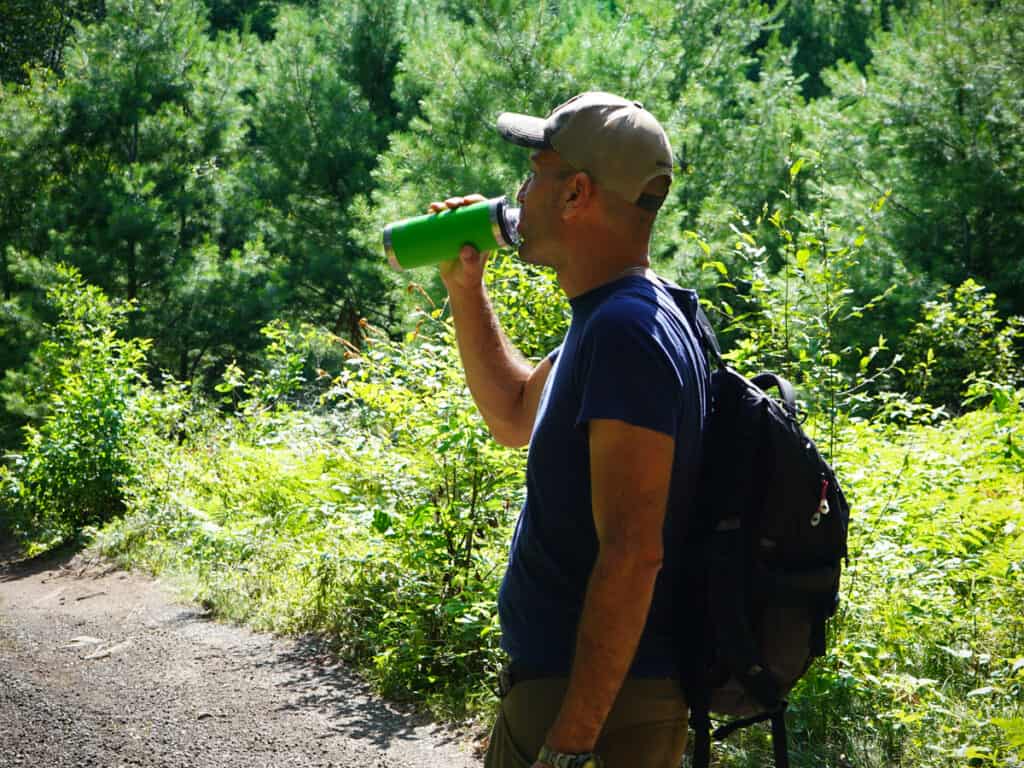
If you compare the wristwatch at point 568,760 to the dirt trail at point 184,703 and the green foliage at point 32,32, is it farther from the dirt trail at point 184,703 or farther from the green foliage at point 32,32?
the green foliage at point 32,32

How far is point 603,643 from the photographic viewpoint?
154cm

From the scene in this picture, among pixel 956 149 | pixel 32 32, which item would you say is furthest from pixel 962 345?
pixel 32 32

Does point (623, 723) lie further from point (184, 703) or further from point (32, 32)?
point (32, 32)

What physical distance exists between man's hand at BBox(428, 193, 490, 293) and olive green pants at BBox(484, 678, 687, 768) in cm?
91

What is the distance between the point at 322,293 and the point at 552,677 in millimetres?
13246

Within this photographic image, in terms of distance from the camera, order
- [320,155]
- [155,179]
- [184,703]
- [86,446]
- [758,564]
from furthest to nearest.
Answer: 1. [320,155]
2. [155,179]
3. [86,446]
4. [184,703]
5. [758,564]

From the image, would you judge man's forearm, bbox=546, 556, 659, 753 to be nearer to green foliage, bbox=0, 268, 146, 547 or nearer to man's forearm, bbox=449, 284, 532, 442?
man's forearm, bbox=449, 284, 532, 442

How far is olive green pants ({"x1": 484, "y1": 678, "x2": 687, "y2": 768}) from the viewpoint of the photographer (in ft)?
5.47

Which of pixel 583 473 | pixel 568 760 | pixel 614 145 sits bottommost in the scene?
pixel 568 760

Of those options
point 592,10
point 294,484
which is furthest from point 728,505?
point 592,10

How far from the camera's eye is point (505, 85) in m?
10.7

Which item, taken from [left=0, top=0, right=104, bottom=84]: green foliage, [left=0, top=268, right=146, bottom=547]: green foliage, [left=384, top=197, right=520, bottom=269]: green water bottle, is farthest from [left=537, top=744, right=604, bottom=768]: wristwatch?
[left=0, top=0, right=104, bottom=84]: green foliage

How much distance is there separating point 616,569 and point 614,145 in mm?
704

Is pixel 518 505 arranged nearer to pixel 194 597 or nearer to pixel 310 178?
pixel 194 597
